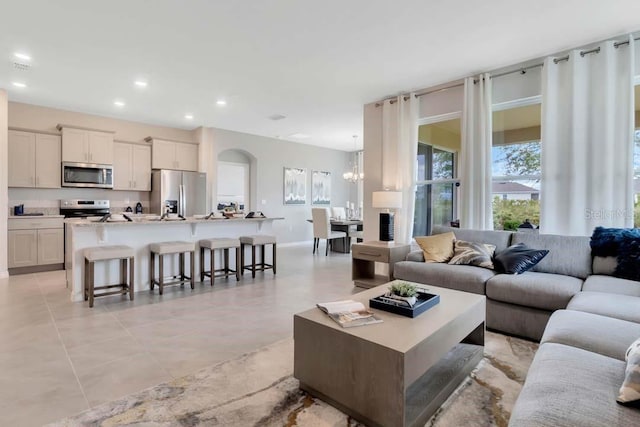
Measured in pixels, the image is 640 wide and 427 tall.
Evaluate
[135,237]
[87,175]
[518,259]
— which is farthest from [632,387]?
[87,175]

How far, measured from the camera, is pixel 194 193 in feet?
22.3

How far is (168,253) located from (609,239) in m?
4.51

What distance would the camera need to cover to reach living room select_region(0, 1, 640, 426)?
1988mm

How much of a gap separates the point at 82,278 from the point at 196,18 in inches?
118

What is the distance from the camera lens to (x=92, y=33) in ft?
10.5

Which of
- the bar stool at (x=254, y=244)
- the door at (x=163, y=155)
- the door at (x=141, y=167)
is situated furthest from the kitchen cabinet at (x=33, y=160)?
the bar stool at (x=254, y=244)

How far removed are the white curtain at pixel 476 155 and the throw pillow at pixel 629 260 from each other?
1378mm

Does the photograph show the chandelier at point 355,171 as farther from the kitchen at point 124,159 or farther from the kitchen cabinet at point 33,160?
the kitchen cabinet at point 33,160

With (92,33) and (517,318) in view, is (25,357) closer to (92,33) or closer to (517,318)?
(92,33)

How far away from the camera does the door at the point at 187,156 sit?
691cm

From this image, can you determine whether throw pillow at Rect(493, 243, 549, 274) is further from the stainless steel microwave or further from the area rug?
the stainless steel microwave

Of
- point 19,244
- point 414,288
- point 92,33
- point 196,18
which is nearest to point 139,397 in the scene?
point 414,288

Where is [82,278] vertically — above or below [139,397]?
above

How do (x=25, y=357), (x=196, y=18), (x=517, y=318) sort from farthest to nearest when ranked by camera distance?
(x=196, y=18), (x=517, y=318), (x=25, y=357)
